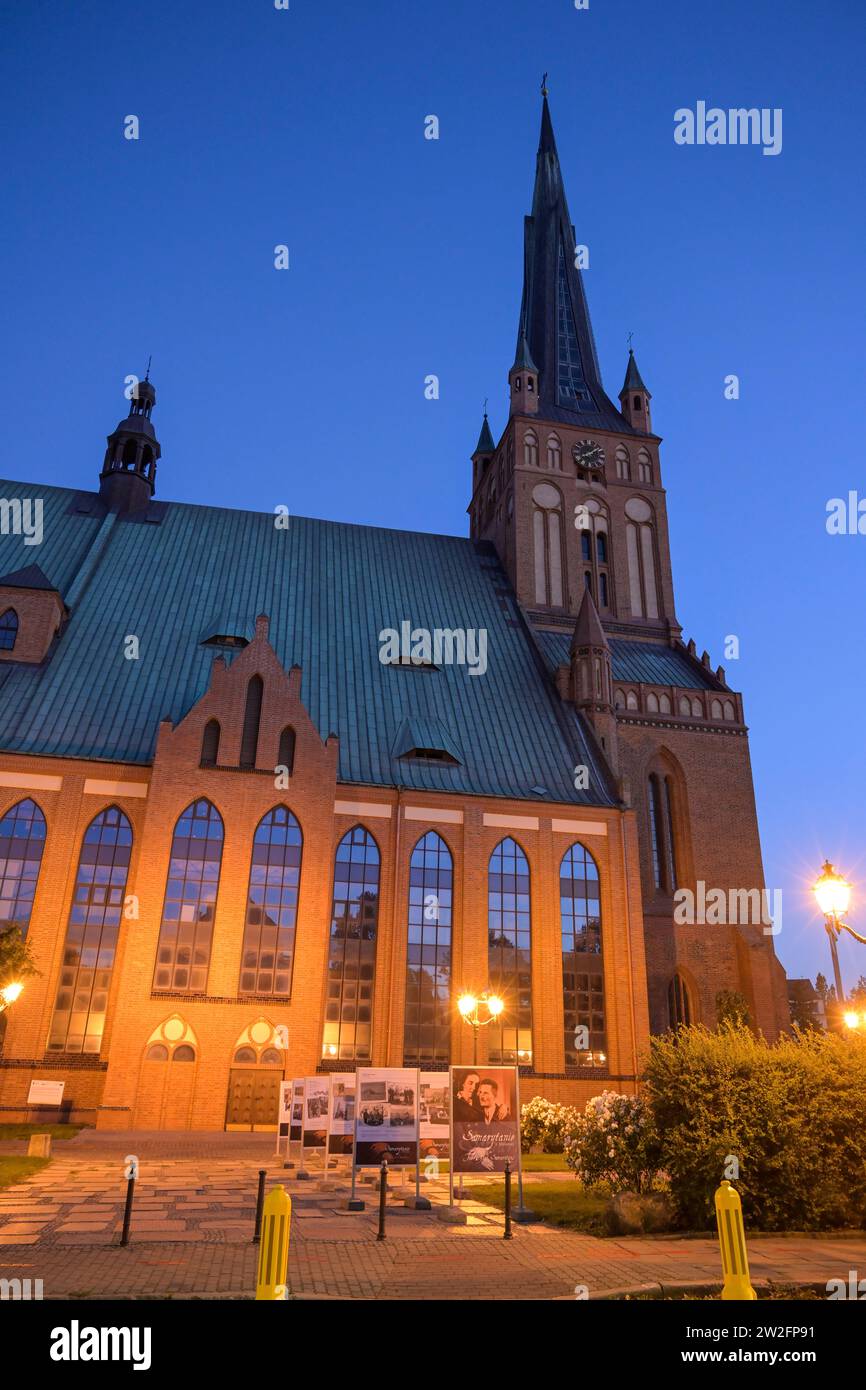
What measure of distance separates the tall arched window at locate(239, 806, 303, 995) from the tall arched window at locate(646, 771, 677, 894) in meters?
17.5

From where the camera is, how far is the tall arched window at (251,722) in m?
36.2

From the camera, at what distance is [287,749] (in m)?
36.7

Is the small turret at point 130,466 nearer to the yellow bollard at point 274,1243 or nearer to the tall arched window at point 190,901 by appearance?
the tall arched window at point 190,901

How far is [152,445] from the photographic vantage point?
4969 centimetres

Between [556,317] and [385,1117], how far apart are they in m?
54.0

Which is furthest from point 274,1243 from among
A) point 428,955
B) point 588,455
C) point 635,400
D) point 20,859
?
point 635,400

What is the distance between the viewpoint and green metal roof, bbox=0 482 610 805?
124ft

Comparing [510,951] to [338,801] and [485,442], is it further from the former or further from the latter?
[485,442]

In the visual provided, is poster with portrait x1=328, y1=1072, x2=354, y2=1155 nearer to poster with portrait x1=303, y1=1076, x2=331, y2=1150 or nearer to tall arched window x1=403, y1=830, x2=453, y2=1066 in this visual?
poster with portrait x1=303, y1=1076, x2=331, y2=1150

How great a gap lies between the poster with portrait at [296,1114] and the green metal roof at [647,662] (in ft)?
86.2

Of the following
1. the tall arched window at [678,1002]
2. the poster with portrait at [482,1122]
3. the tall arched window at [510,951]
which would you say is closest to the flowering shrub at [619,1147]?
the poster with portrait at [482,1122]

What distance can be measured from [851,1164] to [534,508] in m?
40.1
